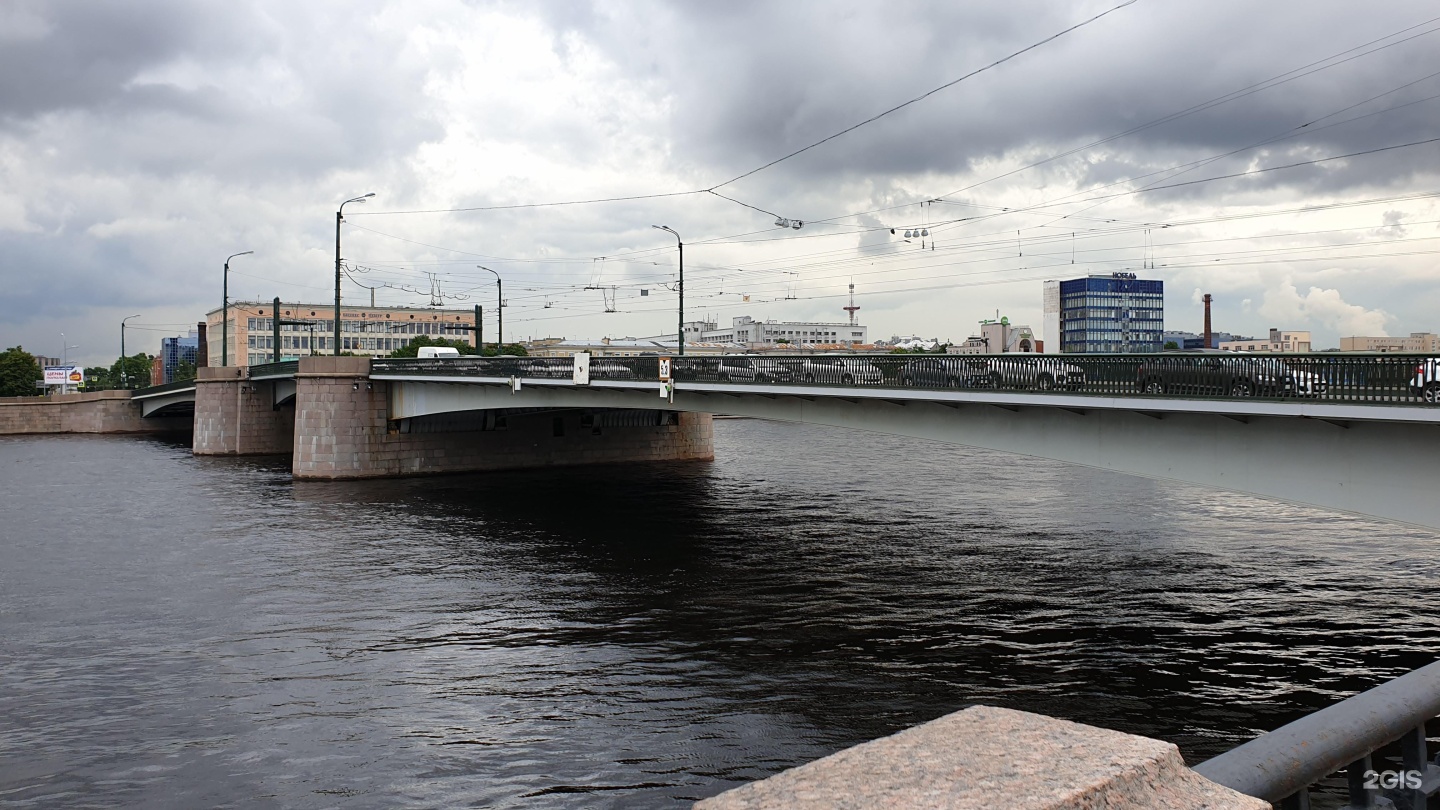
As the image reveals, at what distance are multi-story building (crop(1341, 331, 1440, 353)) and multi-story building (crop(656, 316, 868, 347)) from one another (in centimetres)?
9287

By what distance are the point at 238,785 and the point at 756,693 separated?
6261mm

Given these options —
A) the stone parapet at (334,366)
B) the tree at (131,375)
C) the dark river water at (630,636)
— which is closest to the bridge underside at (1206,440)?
the dark river water at (630,636)

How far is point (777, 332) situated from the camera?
136 metres

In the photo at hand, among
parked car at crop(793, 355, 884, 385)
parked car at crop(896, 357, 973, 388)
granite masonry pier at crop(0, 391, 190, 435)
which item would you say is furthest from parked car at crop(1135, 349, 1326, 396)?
granite masonry pier at crop(0, 391, 190, 435)

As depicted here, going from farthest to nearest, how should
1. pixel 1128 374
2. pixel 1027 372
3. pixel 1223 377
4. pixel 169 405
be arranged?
1. pixel 169 405
2. pixel 1027 372
3. pixel 1128 374
4. pixel 1223 377

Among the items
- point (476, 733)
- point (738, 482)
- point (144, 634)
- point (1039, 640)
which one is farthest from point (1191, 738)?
point (738, 482)

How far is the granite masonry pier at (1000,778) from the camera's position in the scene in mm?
1894

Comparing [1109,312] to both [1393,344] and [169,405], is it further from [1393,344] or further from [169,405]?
[169,405]

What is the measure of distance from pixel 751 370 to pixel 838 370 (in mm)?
2995

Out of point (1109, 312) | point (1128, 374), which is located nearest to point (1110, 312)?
point (1109, 312)

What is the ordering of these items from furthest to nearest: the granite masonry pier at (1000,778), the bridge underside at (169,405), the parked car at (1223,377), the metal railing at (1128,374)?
the bridge underside at (169,405) → the parked car at (1223,377) → the metal railing at (1128,374) → the granite masonry pier at (1000,778)

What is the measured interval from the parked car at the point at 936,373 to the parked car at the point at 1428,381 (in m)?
7.49

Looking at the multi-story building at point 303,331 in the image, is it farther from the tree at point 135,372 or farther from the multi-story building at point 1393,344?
the multi-story building at point 1393,344

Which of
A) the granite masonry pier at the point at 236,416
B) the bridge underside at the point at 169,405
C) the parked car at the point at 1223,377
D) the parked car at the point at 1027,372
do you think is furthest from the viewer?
the bridge underside at the point at 169,405
